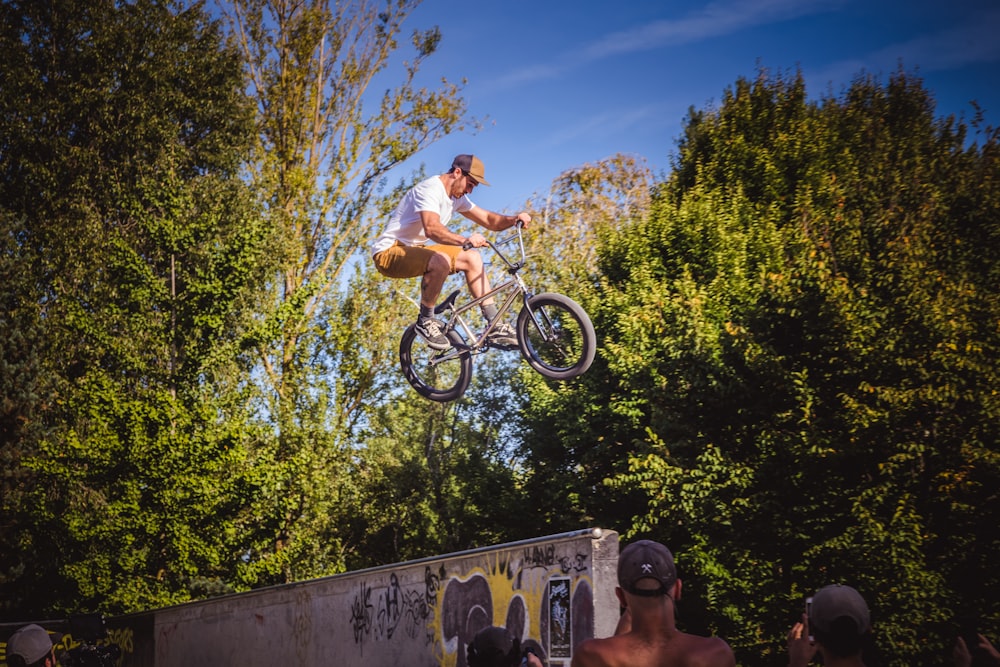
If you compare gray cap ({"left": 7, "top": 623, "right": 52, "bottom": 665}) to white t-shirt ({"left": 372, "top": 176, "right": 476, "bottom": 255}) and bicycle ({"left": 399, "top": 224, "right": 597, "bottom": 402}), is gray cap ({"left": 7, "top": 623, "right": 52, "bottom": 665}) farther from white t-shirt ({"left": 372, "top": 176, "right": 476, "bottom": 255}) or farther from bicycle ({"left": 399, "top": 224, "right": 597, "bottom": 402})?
bicycle ({"left": 399, "top": 224, "right": 597, "bottom": 402})

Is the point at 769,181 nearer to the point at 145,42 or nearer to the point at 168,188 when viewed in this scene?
the point at 168,188

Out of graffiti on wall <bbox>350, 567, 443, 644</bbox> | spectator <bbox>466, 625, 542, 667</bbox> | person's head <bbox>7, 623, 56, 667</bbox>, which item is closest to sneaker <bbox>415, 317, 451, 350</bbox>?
graffiti on wall <bbox>350, 567, 443, 644</bbox>

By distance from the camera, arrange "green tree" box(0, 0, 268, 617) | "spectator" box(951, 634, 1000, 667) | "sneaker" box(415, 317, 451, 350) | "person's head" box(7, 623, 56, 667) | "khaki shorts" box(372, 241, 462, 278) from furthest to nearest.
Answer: "green tree" box(0, 0, 268, 617) < "sneaker" box(415, 317, 451, 350) < "khaki shorts" box(372, 241, 462, 278) < "person's head" box(7, 623, 56, 667) < "spectator" box(951, 634, 1000, 667)

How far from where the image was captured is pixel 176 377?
77.2 feet

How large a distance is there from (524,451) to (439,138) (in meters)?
9.96

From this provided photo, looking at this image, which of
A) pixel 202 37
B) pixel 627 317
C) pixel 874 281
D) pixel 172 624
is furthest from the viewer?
pixel 202 37

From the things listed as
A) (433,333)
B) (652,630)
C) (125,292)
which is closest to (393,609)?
(433,333)

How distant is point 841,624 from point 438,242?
635 cm

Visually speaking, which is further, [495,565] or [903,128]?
[903,128]

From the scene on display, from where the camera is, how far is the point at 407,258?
955 cm

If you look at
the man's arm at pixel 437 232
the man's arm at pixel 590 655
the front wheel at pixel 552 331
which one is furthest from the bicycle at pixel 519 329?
the man's arm at pixel 590 655

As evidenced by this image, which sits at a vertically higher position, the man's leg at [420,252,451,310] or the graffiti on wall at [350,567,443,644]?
the man's leg at [420,252,451,310]

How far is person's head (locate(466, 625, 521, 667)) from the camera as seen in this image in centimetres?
363

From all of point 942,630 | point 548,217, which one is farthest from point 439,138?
point 942,630
